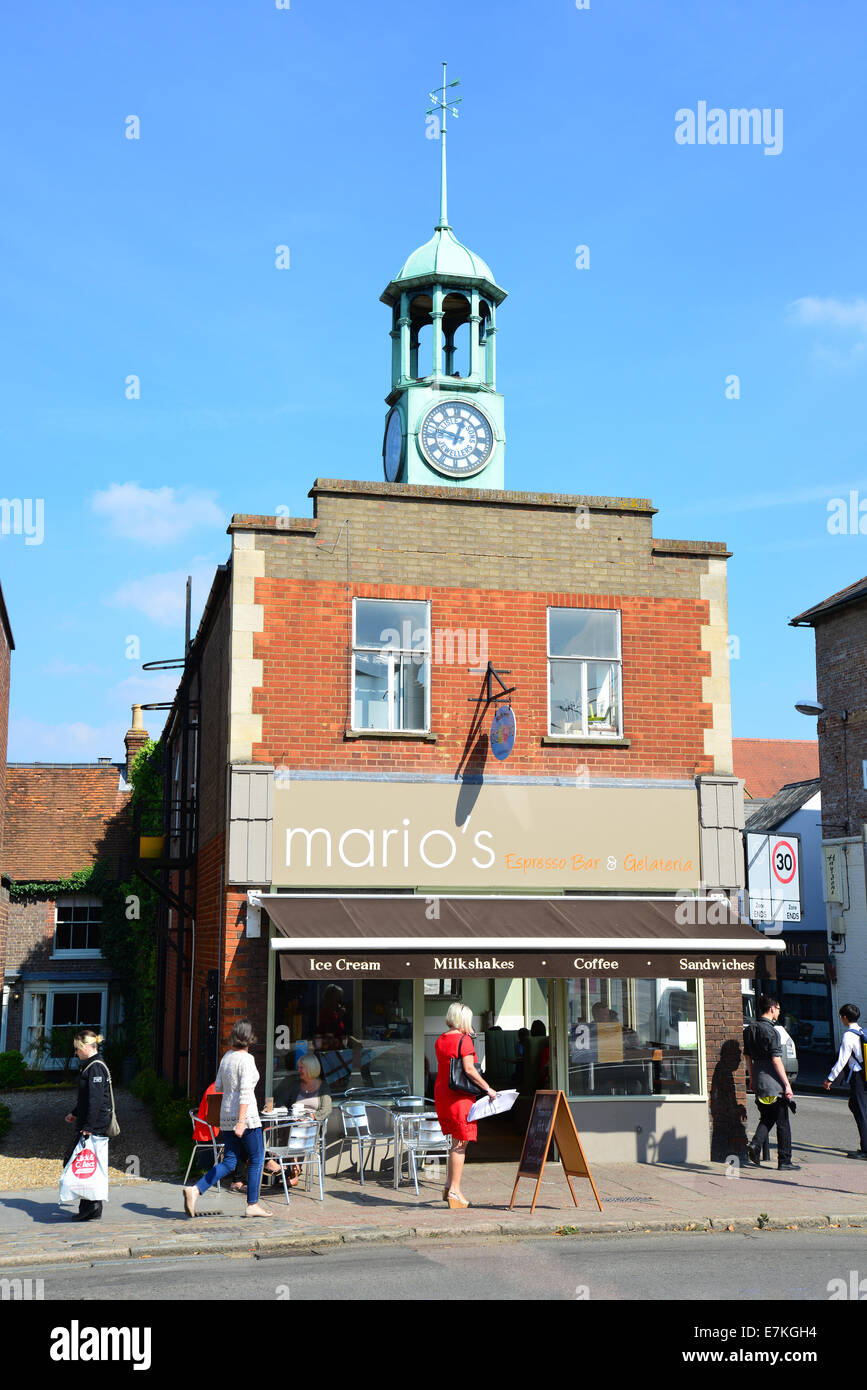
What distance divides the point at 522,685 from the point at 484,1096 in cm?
530

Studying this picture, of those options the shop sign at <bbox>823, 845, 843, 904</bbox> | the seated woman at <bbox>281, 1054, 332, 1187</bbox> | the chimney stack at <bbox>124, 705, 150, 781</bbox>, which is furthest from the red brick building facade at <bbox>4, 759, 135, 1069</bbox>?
the seated woman at <bbox>281, 1054, 332, 1187</bbox>

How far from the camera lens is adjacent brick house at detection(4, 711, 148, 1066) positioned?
106 ft

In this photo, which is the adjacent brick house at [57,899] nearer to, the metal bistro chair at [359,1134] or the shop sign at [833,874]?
the shop sign at [833,874]

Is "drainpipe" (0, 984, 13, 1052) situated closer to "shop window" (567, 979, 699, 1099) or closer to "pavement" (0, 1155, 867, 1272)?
"pavement" (0, 1155, 867, 1272)

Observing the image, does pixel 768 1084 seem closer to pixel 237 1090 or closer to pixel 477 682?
pixel 477 682

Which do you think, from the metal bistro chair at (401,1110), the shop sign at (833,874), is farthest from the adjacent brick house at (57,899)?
the metal bistro chair at (401,1110)

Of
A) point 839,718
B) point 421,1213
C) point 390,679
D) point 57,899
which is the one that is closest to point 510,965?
point 421,1213

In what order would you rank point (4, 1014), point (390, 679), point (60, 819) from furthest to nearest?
point (60, 819)
point (4, 1014)
point (390, 679)

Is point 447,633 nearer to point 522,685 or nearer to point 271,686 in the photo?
point 522,685

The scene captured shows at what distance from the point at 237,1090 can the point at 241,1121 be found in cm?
26

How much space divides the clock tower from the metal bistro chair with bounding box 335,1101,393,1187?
9765mm

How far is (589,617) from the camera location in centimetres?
1580

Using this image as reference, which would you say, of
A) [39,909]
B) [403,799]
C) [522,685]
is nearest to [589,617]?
[522,685]

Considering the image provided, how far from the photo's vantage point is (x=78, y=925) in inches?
1304
